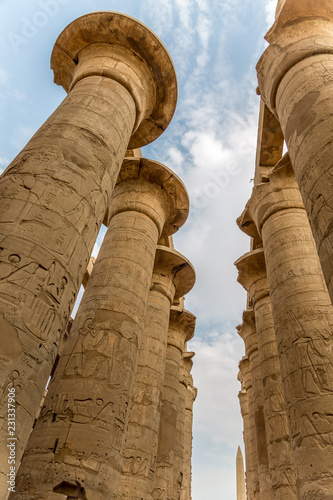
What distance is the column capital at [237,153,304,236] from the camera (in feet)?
26.4

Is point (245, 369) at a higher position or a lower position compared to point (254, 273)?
higher

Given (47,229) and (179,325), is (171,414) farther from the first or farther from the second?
(47,229)

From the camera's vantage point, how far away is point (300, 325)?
6172 mm

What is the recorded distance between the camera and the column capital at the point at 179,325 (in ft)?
40.1

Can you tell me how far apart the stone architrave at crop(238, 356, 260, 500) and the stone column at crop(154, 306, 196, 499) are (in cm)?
262

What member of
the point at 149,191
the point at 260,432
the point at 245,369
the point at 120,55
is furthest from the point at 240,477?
the point at 120,55

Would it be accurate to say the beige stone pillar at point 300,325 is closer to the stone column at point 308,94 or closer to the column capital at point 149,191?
the column capital at point 149,191

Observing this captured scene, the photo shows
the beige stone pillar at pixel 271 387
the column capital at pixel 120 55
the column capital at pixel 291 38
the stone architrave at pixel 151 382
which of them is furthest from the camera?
the beige stone pillar at pixel 271 387

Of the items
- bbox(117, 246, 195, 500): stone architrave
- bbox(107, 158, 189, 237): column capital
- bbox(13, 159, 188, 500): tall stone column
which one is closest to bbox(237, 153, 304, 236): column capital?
bbox(107, 158, 189, 237): column capital

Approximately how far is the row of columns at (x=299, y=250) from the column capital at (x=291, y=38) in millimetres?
16

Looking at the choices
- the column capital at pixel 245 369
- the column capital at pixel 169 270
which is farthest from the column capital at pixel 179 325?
the column capital at pixel 245 369

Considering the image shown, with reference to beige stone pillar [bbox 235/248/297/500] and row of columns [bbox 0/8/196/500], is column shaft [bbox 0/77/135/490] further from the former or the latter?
beige stone pillar [bbox 235/248/297/500]

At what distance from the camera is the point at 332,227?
11.0 ft

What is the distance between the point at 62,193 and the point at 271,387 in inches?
276
